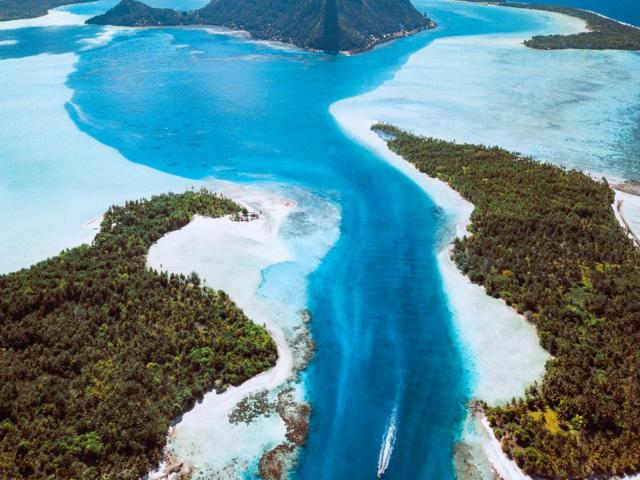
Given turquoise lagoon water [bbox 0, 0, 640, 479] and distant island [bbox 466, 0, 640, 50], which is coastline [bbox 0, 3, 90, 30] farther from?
distant island [bbox 466, 0, 640, 50]

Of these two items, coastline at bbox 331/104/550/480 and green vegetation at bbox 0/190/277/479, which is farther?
coastline at bbox 331/104/550/480

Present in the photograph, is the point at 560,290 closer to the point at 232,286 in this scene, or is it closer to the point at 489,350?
the point at 489,350

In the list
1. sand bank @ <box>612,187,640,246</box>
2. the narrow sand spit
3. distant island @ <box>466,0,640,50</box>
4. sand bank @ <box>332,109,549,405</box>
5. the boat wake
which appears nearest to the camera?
the boat wake

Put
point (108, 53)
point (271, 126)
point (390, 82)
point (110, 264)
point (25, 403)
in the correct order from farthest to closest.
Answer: point (108, 53), point (390, 82), point (271, 126), point (110, 264), point (25, 403)

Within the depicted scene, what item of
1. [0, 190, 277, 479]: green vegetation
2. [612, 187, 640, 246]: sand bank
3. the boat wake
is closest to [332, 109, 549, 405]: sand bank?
the boat wake

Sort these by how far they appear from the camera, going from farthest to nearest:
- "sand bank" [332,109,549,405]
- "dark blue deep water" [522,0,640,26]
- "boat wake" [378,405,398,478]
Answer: "dark blue deep water" [522,0,640,26] → "sand bank" [332,109,549,405] → "boat wake" [378,405,398,478]

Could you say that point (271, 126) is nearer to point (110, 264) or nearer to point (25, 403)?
point (110, 264)

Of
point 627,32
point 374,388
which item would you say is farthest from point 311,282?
point 627,32

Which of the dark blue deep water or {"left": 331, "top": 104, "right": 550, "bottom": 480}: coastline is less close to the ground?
the dark blue deep water
